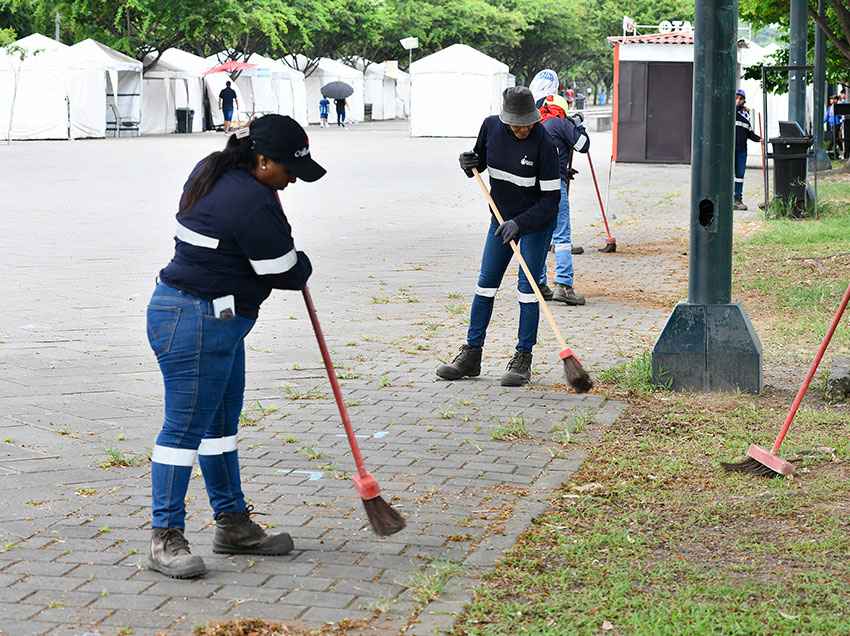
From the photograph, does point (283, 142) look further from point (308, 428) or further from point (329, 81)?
point (329, 81)

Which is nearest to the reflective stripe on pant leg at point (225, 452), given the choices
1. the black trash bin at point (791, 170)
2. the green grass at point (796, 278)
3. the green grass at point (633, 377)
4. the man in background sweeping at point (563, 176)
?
the green grass at point (633, 377)

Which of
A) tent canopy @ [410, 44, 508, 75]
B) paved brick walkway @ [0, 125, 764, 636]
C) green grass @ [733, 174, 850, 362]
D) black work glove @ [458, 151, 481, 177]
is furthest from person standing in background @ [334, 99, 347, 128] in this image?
black work glove @ [458, 151, 481, 177]

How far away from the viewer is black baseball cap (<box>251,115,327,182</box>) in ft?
15.2

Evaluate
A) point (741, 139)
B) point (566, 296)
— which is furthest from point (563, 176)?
point (741, 139)

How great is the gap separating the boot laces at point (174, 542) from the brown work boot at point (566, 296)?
245 inches

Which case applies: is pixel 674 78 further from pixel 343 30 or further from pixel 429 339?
pixel 343 30

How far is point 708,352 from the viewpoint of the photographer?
755 centimetres

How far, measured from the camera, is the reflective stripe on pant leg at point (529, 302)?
7.94m

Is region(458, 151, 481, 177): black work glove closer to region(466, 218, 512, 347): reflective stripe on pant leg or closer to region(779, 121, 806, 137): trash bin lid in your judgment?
region(466, 218, 512, 347): reflective stripe on pant leg

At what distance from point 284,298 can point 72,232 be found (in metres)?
5.42

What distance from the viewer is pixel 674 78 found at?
2564 centimetres

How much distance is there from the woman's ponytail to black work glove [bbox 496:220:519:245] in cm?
316

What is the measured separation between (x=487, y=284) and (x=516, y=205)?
0.49 m

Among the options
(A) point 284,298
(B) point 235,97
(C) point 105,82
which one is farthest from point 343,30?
(A) point 284,298
